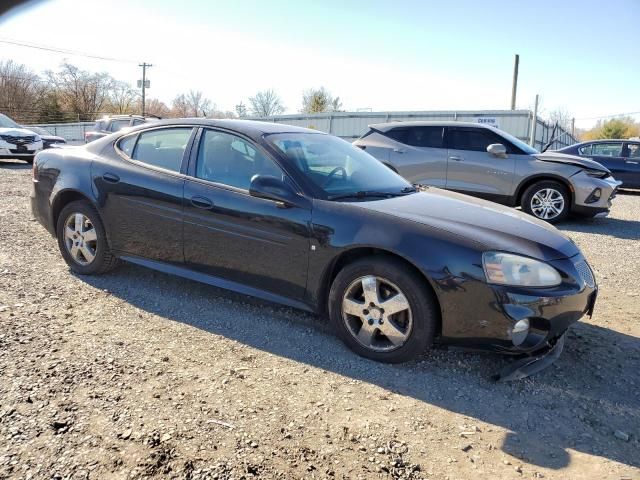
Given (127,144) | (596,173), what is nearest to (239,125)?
(127,144)

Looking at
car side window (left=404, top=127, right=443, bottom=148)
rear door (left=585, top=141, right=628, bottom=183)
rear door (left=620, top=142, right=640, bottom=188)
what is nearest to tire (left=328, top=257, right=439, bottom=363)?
car side window (left=404, top=127, right=443, bottom=148)

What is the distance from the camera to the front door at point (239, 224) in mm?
3359

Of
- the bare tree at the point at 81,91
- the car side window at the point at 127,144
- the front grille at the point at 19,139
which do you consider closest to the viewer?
the car side window at the point at 127,144

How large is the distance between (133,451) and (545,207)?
25.2 ft

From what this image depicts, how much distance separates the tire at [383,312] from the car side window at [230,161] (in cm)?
94

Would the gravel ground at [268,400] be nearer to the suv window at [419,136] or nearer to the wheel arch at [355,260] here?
the wheel arch at [355,260]

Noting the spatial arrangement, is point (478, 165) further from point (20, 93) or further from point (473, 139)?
point (20, 93)

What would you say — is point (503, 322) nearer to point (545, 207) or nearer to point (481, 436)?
point (481, 436)

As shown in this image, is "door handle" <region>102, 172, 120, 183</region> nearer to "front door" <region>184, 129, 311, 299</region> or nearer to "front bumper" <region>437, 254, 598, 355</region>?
"front door" <region>184, 129, 311, 299</region>

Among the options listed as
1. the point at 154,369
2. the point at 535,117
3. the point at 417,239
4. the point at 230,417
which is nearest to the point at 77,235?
the point at 154,369

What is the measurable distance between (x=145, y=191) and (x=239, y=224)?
3.25 feet

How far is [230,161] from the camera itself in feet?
12.3

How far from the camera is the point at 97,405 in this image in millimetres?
2512

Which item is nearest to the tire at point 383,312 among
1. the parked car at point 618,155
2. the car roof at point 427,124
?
the car roof at point 427,124
